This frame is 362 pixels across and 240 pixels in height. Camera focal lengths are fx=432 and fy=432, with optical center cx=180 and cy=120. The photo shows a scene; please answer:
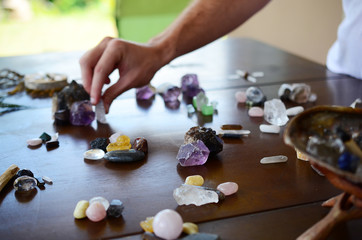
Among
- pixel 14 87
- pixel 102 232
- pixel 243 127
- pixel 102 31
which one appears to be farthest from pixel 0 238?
pixel 102 31

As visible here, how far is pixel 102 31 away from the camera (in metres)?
4.96

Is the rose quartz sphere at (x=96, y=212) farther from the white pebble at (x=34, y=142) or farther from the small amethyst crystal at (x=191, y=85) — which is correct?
the small amethyst crystal at (x=191, y=85)

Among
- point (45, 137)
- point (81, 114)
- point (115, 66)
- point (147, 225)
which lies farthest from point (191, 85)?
point (147, 225)

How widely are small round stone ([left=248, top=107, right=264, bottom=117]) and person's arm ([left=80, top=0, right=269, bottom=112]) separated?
0.92 feet

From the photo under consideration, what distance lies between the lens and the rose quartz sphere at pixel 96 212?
601 millimetres

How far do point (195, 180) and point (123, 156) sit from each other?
0.51ft

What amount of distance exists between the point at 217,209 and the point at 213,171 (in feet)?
0.42

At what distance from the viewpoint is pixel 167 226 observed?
550mm

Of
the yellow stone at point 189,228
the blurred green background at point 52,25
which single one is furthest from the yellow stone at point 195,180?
the blurred green background at point 52,25

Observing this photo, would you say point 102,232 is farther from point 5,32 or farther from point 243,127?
point 5,32

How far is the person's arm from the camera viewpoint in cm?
105

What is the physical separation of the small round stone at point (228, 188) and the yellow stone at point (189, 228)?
0.10 m

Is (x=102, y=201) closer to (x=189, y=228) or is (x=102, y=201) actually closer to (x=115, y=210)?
(x=115, y=210)

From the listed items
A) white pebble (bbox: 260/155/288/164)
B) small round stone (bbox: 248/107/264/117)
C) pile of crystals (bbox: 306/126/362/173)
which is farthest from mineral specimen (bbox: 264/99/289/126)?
pile of crystals (bbox: 306/126/362/173)
